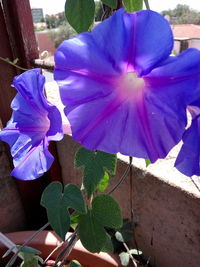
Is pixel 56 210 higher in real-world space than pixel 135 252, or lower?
higher

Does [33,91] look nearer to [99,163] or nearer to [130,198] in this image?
[99,163]

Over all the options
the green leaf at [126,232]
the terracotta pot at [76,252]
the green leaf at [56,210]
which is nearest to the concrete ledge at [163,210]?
the green leaf at [126,232]

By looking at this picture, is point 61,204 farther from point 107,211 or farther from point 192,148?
point 192,148

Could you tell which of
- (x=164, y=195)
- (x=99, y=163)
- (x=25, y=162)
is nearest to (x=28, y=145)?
(x=25, y=162)

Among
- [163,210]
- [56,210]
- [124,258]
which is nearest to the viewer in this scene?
[56,210]

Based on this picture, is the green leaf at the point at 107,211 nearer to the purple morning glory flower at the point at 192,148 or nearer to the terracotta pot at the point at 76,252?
the purple morning glory flower at the point at 192,148

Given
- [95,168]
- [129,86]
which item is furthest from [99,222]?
[129,86]
